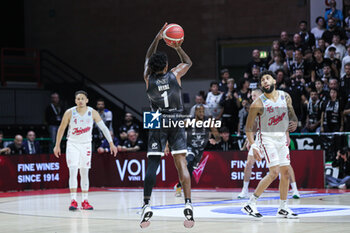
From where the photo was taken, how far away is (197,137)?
17.2 m

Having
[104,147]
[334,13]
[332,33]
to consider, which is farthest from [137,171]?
[334,13]

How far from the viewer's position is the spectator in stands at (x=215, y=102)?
20.0m

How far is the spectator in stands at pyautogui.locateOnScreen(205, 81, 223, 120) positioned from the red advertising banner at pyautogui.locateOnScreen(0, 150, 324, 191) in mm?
1840

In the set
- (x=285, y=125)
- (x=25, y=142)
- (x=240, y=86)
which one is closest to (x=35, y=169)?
(x=25, y=142)

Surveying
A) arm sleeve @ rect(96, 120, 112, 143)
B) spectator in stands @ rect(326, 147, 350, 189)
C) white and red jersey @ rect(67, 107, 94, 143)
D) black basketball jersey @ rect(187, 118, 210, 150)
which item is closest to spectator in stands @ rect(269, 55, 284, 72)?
black basketball jersey @ rect(187, 118, 210, 150)

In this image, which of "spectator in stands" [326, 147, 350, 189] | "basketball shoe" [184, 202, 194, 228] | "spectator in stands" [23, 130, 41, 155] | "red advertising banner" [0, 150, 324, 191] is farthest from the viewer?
"spectator in stands" [23, 130, 41, 155]

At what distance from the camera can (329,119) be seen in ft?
59.6

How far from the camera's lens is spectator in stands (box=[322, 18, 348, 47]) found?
2023 centimetres

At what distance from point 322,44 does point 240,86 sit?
2.68 m

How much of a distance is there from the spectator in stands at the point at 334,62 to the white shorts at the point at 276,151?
30.8 feet

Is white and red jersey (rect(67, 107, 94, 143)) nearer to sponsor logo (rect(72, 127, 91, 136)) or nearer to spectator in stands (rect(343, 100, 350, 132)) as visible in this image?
sponsor logo (rect(72, 127, 91, 136))

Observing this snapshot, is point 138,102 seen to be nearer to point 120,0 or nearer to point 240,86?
point 120,0

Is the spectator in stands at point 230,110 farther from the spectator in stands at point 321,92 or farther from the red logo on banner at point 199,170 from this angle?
the spectator in stands at point 321,92

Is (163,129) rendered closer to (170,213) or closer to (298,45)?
(170,213)
